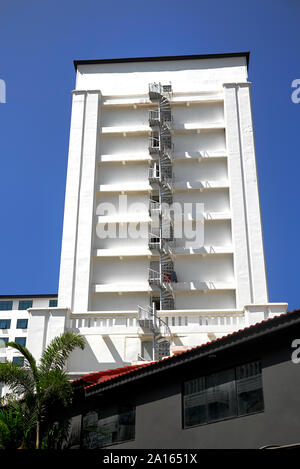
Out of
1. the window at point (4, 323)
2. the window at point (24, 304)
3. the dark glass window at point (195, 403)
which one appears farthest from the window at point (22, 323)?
the dark glass window at point (195, 403)

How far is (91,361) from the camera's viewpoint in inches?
1178

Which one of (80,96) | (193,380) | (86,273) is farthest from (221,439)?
(80,96)

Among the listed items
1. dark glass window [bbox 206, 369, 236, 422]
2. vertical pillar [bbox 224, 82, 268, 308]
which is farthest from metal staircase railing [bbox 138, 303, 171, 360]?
dark glass window [bbox 206, 369, 236, 422]

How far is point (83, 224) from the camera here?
39.2 metres

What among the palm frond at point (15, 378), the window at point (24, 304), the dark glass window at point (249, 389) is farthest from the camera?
the window at point (24, 304)

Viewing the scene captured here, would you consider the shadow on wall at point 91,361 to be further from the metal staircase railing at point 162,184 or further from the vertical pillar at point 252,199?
the vertical pillar at point 252,199

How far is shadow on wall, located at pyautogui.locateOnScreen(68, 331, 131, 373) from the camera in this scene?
29.7m

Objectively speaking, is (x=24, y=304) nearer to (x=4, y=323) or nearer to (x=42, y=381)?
(x=4, y=323)

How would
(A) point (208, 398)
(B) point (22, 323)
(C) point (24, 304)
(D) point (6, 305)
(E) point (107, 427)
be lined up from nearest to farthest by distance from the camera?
(A) point (208, 398) < (E) point (107, 427) < (B) point (22, 323) < (C) point (24, 304) < (D) point (6, 305)

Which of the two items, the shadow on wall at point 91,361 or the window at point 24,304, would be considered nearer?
the shadow on wall at point 91,361

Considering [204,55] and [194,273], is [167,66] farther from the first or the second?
[194,273]

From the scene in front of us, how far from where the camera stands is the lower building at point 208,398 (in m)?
14.6

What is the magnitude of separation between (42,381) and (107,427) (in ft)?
8.26

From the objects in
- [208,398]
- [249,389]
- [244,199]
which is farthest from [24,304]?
[249,389]
